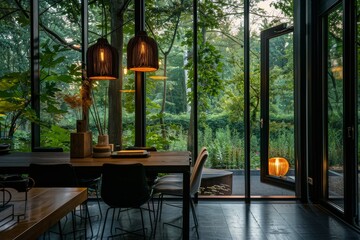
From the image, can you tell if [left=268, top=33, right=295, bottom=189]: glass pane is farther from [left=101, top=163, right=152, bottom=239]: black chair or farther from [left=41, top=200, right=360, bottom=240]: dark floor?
[left=101, top=163, right=152, bottom=239]: black chair

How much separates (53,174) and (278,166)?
329 centimetres

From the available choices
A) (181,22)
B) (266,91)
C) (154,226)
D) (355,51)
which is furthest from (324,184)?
(181,22)

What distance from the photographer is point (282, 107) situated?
5.13 m

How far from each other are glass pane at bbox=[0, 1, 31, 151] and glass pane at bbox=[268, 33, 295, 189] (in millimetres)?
3605

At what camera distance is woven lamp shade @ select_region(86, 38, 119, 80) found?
352 cm

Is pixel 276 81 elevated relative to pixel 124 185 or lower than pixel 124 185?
elevated

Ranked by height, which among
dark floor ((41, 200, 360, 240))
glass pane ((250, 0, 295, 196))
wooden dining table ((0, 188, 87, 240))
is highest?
glass pane ((250, 0, 295, 196))

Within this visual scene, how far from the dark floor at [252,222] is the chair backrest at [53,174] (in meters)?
0.79

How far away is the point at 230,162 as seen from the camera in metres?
5.18

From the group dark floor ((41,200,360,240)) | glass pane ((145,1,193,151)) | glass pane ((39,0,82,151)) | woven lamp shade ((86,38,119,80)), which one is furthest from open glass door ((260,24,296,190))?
glass pane ((39,0,82,151))

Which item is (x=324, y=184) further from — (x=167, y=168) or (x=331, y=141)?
(x=167, y=168)

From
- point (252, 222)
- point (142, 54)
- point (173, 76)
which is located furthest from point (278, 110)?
point (142, 54)

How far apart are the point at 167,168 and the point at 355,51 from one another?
246 cm

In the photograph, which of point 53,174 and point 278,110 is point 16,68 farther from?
point 278,110
